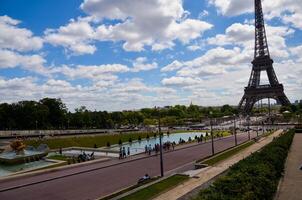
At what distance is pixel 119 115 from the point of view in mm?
124312

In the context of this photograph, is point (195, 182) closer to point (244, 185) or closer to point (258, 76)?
point (244, 185)

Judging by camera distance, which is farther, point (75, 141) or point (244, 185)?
point (75, 141)

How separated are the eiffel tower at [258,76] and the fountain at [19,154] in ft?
307

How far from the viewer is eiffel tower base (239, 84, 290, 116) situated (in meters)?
113

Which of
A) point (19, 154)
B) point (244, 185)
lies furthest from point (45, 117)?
point (244, 185)

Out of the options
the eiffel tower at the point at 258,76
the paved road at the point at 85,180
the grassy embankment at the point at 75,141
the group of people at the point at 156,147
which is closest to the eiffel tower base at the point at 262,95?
the eiffel tower at the point at 258,76

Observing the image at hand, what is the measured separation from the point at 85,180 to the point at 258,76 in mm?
106528

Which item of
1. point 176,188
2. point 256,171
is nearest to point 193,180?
point 176,188

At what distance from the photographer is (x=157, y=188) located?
19875 mm

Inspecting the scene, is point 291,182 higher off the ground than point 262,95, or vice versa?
point 262,95

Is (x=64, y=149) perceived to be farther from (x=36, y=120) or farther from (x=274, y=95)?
(x=274, y=95)

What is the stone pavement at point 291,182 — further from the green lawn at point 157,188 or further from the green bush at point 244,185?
the green lawn at point 157,188

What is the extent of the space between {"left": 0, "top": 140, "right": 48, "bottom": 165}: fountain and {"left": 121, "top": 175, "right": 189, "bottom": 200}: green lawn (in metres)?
18.9

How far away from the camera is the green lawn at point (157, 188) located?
18.0m
